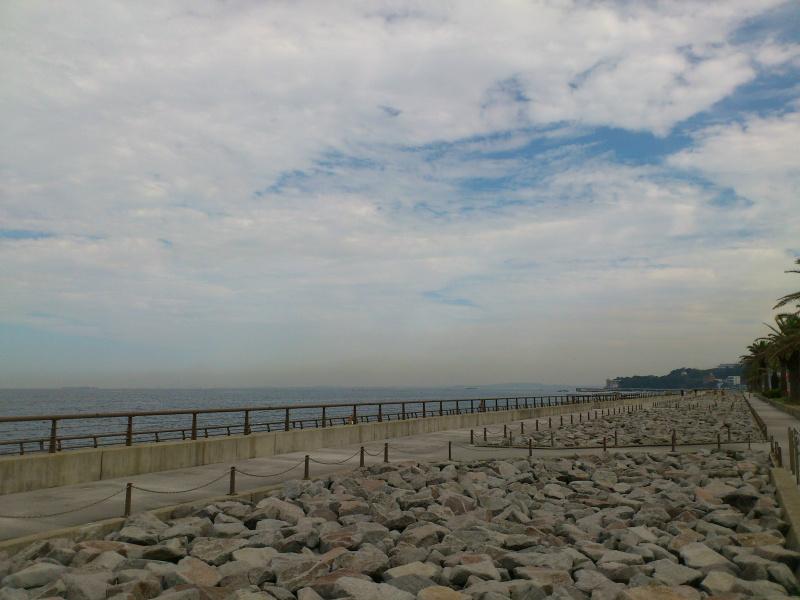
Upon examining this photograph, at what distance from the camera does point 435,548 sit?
10047mm

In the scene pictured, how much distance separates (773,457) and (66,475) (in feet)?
58.4

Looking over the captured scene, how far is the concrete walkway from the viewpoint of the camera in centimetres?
1054

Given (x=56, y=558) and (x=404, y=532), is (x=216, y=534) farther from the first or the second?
(x=404, y=532)

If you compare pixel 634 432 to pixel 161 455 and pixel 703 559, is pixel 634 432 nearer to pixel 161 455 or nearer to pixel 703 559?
→ pixel 703 559

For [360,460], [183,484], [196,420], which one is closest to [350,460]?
[360,460]

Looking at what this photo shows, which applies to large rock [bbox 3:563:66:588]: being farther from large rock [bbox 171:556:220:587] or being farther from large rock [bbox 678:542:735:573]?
large rock [bbox 678:542:735:573]

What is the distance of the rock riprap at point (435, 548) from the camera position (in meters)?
8.09

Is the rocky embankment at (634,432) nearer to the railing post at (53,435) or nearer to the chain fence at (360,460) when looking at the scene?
the chain fence at (360,460)

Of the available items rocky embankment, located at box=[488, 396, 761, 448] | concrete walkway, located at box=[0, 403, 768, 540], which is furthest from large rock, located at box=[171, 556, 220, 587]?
rocky embankment, located at box=[488, 396, 761, 448]

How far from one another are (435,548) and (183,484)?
6.28 meters

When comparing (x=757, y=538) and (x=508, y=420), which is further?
(x=508, y=420)

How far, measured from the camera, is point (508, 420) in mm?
39375

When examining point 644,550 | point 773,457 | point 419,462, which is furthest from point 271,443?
point 773,457

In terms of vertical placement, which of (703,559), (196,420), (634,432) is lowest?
(634,432)
